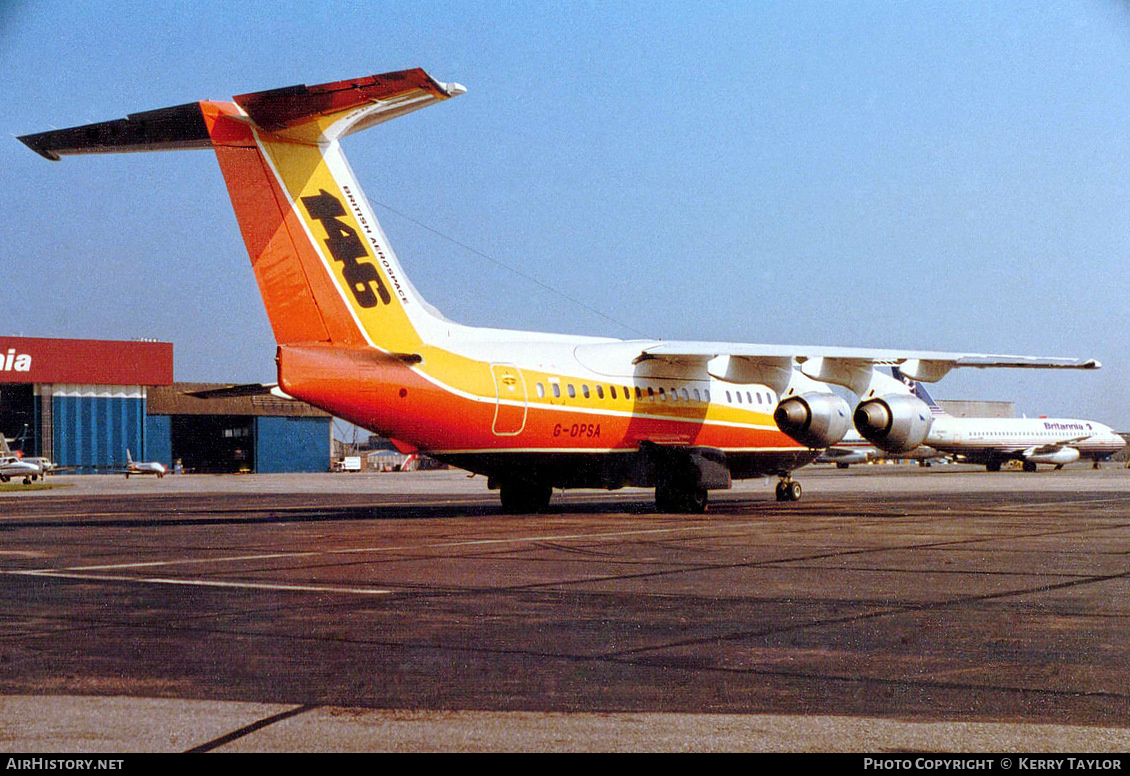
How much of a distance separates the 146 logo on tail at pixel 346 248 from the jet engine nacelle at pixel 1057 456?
196ft

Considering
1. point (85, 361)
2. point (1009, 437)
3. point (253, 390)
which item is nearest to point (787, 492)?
point (253, 390)

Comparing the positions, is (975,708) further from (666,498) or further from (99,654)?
(666,498)

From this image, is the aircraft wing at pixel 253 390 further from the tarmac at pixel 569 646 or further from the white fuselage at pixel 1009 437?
the white fuselage at pixel 1009 437

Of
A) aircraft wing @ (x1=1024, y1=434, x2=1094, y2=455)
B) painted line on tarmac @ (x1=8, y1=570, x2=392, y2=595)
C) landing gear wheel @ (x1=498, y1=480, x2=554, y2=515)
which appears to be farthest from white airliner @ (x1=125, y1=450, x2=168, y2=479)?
painted line on tarmac @ (x1=8, y1=570, x2=392, y2=595)

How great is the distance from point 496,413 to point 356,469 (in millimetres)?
83932

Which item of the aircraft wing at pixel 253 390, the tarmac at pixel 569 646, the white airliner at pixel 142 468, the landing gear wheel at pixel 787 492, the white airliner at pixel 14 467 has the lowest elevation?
the white airliner at pixel 142 468

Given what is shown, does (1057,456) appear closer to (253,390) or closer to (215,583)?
(253,390)

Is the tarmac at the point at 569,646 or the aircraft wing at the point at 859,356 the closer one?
the tarmac at the point at 569,646

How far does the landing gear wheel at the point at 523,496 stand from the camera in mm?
23652

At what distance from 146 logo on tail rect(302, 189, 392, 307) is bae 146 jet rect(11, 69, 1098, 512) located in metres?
0.03

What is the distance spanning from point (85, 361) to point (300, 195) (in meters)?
68.0

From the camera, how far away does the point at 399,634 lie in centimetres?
815

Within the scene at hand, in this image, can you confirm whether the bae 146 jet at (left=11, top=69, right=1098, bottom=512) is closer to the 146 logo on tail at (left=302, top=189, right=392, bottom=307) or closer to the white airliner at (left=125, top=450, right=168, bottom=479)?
the 146 logo on tail at (left=302, top=189, right=392, bottom=307)

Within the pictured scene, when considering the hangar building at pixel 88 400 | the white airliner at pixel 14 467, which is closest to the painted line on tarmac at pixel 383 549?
the white airliner at pixel 14 467
